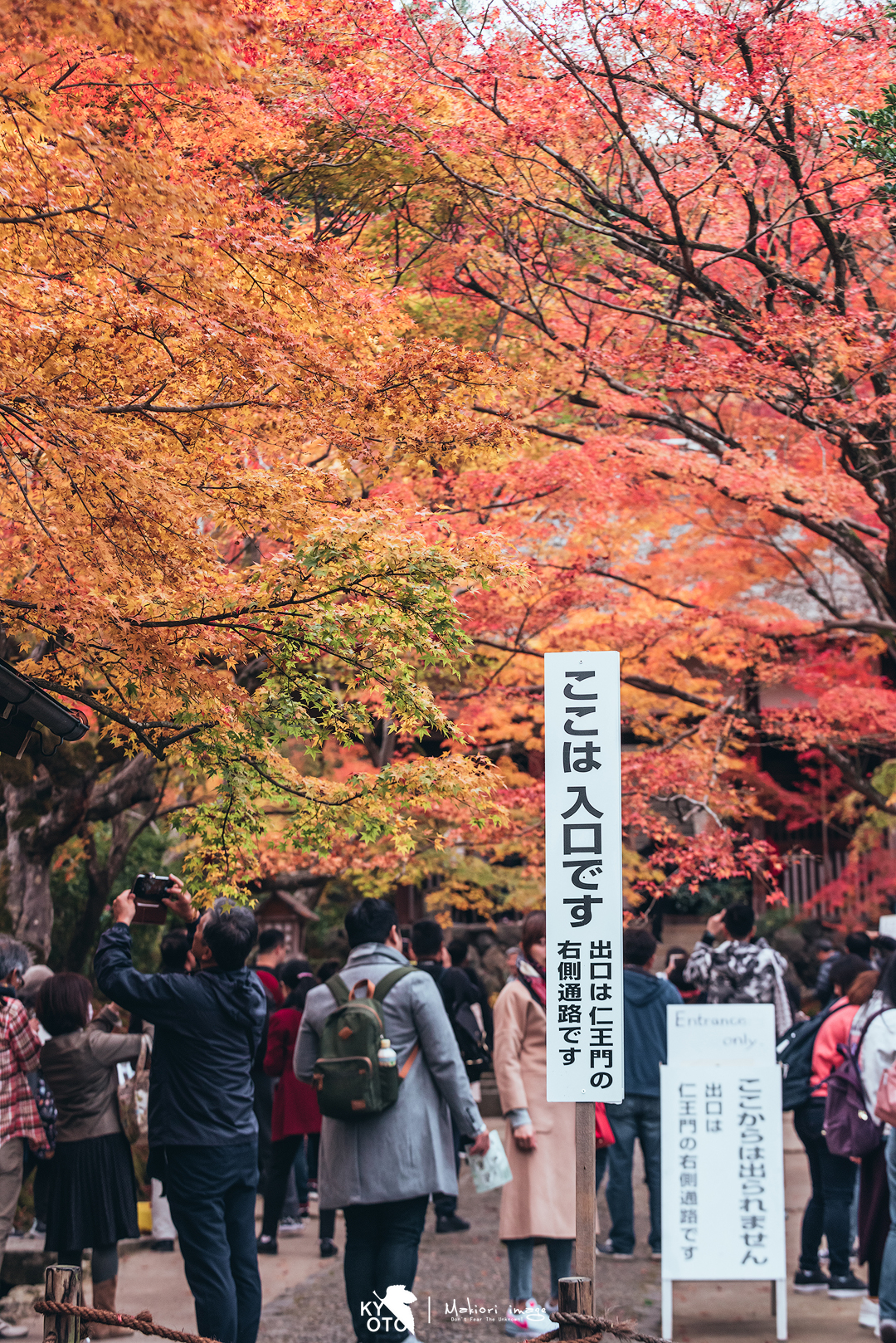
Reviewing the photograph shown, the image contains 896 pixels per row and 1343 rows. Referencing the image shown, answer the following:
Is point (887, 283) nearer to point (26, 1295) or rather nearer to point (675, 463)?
point (675, 463)

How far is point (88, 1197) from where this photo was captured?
545cm

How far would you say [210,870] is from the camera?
5.26m

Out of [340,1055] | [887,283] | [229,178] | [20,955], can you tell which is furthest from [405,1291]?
[887,283]

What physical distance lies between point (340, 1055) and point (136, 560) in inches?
86.2

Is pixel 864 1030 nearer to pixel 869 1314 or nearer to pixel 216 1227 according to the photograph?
pixel 869 1314

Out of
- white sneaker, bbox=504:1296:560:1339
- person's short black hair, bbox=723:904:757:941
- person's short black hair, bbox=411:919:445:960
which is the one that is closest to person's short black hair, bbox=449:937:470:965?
person's short black hair, bbox=411:919:445:960

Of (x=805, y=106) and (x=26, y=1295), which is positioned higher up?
(x=805, y=106)

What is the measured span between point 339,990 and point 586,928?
51.5 inches

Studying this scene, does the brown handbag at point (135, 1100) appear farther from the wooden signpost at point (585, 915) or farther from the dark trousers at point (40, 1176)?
the wooden signpost at point (585, 915)

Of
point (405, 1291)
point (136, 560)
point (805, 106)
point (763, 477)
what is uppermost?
point (805, 106)

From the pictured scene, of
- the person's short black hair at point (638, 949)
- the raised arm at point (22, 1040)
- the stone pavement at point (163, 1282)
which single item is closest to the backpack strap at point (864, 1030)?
the person's short black hair at point (638, 949)

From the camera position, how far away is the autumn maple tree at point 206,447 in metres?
4.12

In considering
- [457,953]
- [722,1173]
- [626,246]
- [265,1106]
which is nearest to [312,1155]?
[265,1106]

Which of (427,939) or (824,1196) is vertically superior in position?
(427,939)
